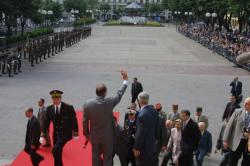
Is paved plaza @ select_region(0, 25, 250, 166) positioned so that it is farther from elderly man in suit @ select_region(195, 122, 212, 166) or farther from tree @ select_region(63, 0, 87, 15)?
tree @ select_region(63, 0, 87, 15)

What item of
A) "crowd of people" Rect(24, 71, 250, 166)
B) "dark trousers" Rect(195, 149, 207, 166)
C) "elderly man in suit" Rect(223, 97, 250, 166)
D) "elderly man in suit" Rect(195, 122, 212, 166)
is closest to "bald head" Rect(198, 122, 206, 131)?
"elderly man in suit" Rect(195, 122, 212, 166)

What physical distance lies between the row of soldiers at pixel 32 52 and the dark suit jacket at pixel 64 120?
18432 millimetres

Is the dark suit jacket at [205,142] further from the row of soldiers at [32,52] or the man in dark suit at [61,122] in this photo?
the row of soldiers at [32,52]

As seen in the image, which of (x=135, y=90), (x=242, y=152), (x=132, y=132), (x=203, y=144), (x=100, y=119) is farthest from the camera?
(x=135, y=90)

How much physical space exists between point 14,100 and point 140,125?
13.0m

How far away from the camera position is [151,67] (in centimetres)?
3291

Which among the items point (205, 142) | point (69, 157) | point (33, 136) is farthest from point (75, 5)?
point (33, 136)

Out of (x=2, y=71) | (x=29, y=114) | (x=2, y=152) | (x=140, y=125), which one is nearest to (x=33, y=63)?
(x=2, y=71)

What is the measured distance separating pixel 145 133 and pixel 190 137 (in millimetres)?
1327

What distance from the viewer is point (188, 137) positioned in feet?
29.7

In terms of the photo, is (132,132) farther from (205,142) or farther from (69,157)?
(69,157)

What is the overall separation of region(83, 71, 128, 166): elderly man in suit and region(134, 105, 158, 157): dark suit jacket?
1.58 ft

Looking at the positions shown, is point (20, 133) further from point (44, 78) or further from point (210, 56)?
point (210, 56)

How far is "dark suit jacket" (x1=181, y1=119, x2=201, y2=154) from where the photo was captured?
353 inches
